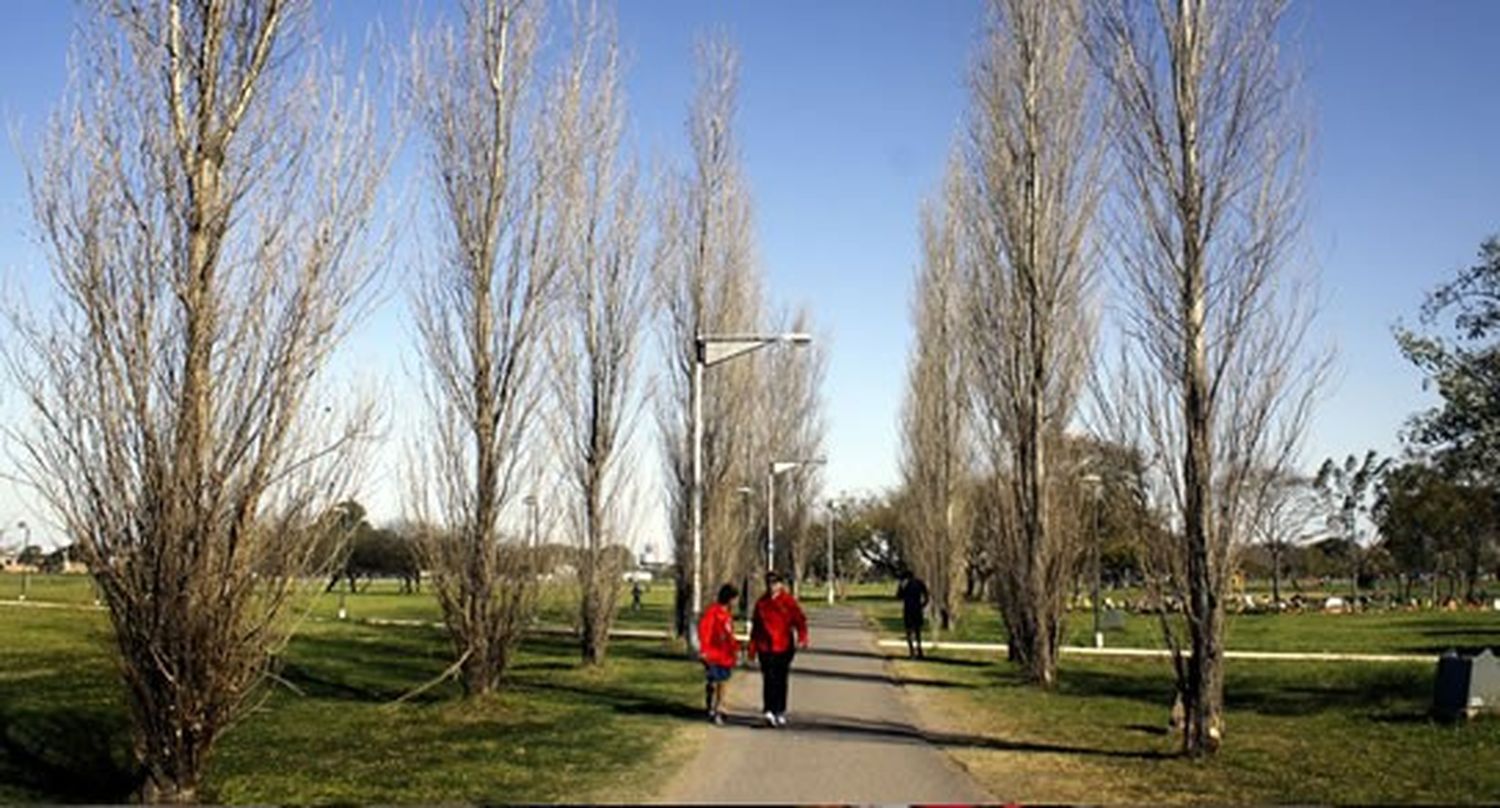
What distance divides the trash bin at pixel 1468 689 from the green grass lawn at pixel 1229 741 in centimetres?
34

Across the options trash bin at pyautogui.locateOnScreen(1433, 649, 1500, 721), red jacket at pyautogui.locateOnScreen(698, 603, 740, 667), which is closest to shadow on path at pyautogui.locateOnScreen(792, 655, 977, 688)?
red jacket at pyautogui.locateOnScreen(698, 603, 740, 667)

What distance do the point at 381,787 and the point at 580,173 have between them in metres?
12.6

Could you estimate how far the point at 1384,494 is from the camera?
77562 mm

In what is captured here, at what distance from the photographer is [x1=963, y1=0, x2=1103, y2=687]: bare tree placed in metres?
21.6

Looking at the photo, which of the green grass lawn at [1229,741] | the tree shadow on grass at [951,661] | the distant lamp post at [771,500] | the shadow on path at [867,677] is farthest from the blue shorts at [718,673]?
the tree shadow on grass at [951,661]

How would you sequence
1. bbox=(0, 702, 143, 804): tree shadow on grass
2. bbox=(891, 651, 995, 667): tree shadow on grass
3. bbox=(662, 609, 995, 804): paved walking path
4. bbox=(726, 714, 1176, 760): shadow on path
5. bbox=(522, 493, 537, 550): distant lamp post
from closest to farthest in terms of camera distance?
bbox=(662, 609, 995, 804): paved walking path → bbox=(726, 714, 1176, 760): shadow on path → bbox=(0, 702, 143, 804): tree shadow on grass → bbox=(522, 493, 537, 550): distant lamp post → bbox=(891, 651, 995, 667): tree shadow on grass

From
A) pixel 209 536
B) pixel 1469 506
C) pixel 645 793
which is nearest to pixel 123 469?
pixel 209 536

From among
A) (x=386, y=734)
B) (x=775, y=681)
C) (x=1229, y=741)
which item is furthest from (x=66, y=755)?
(x=1229, y=741)

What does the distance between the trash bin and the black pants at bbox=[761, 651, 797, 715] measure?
360 inches

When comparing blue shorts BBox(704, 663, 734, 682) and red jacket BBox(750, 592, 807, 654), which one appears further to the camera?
blue shorts BBox(704, 663, 734, 682)

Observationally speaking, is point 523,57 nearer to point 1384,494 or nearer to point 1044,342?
point 1044,342

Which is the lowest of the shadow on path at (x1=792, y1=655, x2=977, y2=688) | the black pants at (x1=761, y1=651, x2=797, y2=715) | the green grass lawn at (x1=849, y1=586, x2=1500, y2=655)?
the green grass lawn at (x1=849, y1=586, x2=1500, y2=655)

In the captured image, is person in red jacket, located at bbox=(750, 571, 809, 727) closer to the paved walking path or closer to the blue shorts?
the paved walking path

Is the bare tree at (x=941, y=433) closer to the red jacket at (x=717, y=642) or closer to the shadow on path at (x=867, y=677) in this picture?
the shadow on path at (x=867, y=677)
